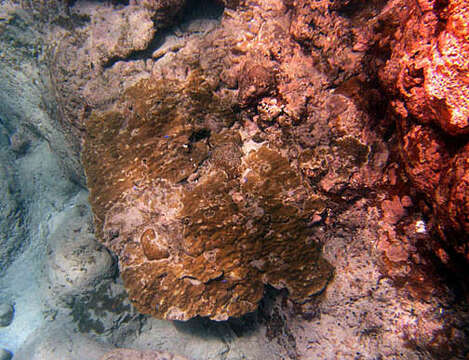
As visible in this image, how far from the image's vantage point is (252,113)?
3.11 m

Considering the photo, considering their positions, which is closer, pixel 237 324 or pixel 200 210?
pixel 200 210

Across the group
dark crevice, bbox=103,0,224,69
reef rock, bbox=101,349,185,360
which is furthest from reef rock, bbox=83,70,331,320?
reef rock, bbox=101,349,185,360

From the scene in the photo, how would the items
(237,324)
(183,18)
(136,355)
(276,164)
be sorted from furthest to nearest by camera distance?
(237,324) < (183,18) < (136,355) < (276,164)

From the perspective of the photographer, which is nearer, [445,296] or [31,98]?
[445,296]

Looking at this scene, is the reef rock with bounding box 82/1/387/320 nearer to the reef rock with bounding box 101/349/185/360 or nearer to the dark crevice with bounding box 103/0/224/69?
the dark crevice with bounding box 103/0/224/69

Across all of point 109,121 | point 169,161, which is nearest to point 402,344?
point 169,161

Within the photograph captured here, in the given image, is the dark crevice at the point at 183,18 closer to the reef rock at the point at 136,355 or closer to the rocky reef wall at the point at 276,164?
the rocky reef wall at the point at 276,164

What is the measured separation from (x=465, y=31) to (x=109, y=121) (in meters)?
3.65

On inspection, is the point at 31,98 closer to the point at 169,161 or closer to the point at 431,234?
the point at 169,161

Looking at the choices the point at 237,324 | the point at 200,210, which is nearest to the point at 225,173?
the point at 200,210

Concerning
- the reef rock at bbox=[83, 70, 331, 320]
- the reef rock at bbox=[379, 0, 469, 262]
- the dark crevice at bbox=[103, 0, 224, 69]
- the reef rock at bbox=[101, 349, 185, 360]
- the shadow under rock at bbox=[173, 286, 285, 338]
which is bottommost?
the reef rock at bbox=[101, 349, 185, 360]

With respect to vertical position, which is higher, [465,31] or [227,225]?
[465,31]

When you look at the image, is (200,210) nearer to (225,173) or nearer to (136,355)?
(225,173)

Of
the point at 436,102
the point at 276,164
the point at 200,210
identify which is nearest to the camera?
the point at 436,102
